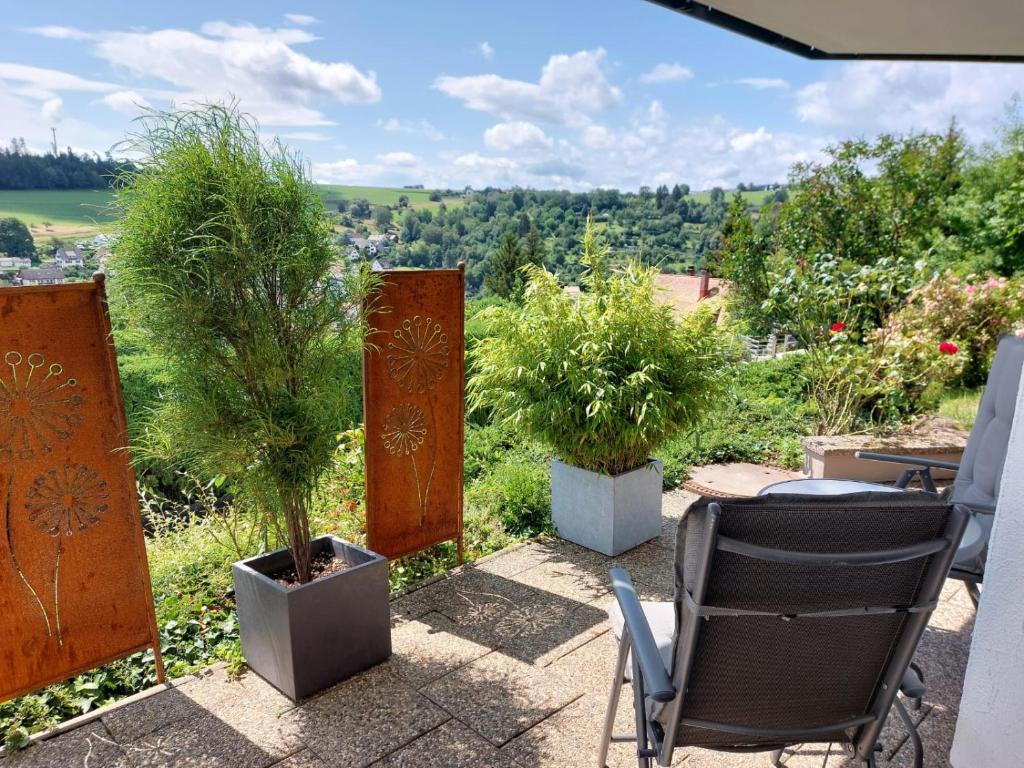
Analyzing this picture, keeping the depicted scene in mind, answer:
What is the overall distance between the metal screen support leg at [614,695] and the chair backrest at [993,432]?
182 cm

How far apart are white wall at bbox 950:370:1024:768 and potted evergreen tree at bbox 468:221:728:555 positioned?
1.70 meters

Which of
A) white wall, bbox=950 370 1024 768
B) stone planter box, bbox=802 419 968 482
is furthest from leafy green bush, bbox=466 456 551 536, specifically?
Answer: white wall, bbox=950 370 1024 768

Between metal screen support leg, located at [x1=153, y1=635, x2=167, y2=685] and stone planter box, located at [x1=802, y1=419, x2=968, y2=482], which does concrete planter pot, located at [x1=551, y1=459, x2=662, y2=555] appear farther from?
metal screen support leg, located at [x1=153, y1=635, x2=167, y2=685]

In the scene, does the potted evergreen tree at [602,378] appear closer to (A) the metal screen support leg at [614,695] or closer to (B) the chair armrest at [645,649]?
(A) the metal screen support leg at [614,695]

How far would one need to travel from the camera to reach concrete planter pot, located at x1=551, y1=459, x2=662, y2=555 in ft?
11.6

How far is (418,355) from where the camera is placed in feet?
10.0

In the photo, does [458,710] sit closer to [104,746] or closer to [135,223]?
[104,746]

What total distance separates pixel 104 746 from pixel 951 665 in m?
3.04

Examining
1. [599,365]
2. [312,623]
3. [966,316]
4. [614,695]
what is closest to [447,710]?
[312,623]

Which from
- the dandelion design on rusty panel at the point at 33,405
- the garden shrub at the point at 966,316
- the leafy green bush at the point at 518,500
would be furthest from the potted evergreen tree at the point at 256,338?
the garden shrub at the point at 966,316

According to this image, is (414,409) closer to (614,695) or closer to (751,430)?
(614,695)

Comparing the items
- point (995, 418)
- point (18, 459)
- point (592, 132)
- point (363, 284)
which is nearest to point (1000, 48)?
point (995, 418)

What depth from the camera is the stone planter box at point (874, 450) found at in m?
4.38

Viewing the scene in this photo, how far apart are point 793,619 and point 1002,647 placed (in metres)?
0.83
